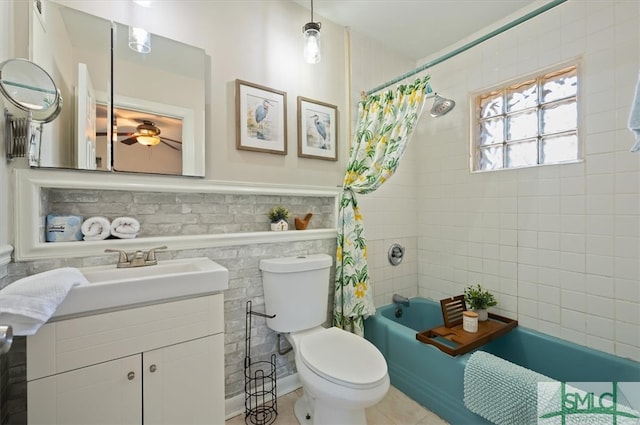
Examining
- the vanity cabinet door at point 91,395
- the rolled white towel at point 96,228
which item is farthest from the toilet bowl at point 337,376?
the rolled white towel at point 96,228

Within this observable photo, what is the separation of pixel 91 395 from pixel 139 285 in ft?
1.42

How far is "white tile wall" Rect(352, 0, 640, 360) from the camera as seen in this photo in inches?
64.6

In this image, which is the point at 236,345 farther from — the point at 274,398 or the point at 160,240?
the point at 160,240

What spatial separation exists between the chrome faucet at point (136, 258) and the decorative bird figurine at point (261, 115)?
959mm

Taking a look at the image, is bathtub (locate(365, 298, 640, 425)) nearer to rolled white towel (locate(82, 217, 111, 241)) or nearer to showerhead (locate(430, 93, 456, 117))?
showerhead (locate(430, 93, 456, 117))

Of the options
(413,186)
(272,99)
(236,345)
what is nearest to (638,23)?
(413,186)

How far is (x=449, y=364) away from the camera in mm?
1630

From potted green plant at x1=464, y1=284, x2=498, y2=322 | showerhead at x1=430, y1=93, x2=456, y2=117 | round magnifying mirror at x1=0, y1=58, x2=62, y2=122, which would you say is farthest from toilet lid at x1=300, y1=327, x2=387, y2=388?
showerhead at x1=430, y1=93, x2=456, y2=117

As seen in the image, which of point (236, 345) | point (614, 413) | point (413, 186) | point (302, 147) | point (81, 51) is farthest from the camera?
point (413, 186)

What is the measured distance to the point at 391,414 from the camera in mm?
1716

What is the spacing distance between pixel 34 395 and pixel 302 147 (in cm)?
178

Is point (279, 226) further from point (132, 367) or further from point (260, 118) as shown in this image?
point (132, 367)

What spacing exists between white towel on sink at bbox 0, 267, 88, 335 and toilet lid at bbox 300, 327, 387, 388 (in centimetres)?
105

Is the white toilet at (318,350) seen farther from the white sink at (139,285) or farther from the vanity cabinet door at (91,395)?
the vanity cabinet door at (91,395)
